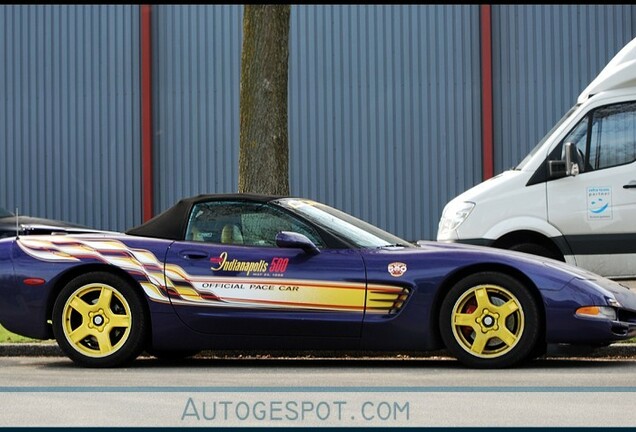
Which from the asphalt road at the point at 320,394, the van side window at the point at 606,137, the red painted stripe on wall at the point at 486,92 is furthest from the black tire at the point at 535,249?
the red painted stripe on wall at the point at 486,92

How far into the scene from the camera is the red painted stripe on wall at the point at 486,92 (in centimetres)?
2194

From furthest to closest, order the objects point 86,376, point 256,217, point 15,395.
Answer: point 256,217
point 86,376
point 15,395

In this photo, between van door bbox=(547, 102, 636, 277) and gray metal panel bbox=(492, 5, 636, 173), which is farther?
gray metal panel bbox=(492, 5, 636, 173)

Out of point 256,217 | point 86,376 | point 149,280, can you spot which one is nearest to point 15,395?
point 86,376

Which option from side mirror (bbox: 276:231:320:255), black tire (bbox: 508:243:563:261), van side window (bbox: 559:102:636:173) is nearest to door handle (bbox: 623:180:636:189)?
van side window (bbox: 559:102:636:173)

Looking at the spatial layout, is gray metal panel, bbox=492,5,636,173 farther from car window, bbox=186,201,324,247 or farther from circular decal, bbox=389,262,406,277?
circular decal, bbox=389,262,406,277

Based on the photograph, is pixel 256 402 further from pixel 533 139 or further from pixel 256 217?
pixel 533 139

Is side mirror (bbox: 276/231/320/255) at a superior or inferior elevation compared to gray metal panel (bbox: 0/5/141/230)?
inferior

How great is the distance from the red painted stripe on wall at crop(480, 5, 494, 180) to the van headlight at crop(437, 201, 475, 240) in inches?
341

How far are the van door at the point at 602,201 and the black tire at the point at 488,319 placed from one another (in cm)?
410

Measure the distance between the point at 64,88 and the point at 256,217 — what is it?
1386cm

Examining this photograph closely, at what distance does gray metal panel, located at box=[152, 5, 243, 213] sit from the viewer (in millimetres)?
22203

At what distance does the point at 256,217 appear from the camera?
9.38 metres

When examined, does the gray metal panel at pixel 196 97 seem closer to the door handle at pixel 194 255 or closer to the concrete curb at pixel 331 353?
the concrete curb at pixel 331 353
